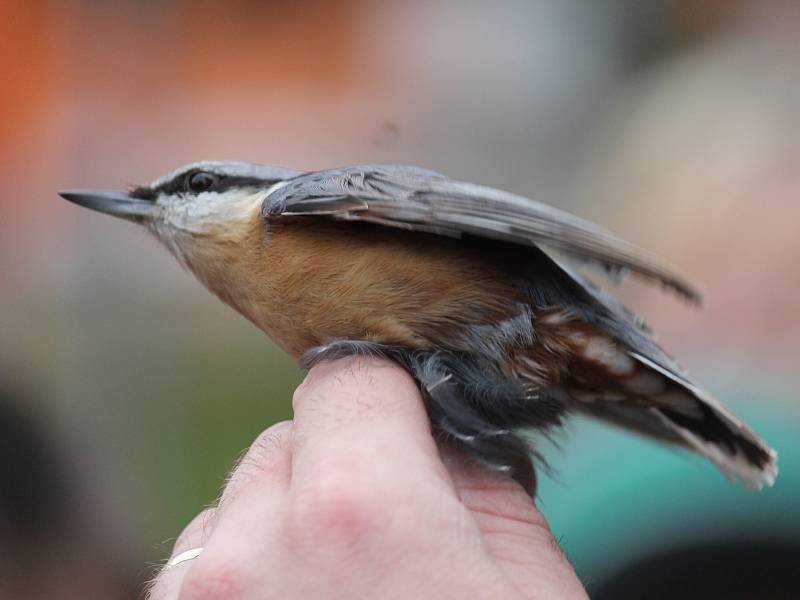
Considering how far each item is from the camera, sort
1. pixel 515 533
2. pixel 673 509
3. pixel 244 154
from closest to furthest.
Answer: pixel 515 533, pixel 673 509, pixel 244 154

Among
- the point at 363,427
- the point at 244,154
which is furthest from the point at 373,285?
the point at 244,154

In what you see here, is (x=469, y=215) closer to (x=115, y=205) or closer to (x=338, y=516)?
(x=338, y=516)

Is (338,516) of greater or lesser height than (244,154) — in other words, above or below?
below

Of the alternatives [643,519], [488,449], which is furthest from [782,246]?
[488,449]

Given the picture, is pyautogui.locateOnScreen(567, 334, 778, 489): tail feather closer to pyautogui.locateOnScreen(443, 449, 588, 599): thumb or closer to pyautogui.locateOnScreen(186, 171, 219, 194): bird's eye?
pyautogui.locateOnScreen(443, 449, 588, 599): thumb

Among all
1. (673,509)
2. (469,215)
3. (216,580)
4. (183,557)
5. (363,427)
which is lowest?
(673,509)

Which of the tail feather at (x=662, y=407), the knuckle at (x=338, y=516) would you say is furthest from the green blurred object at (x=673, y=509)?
the knuckle at (x=338, y=516)

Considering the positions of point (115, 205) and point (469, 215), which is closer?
point (469, 215)
